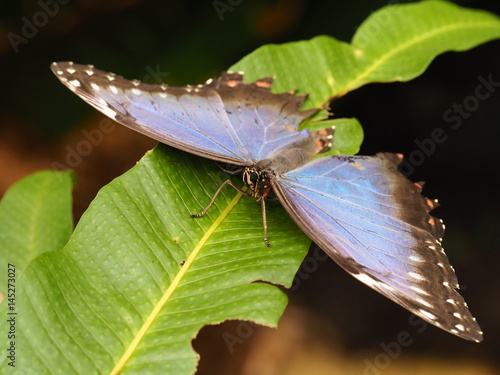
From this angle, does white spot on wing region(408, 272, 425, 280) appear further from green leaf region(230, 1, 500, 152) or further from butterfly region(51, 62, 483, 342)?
green leaf region(230, 1, 500, 152)

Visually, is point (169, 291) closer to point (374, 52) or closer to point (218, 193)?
point (218, 193)

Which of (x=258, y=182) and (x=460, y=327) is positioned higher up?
(x=258, y=182)

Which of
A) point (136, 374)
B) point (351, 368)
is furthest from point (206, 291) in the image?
point (351, 368)

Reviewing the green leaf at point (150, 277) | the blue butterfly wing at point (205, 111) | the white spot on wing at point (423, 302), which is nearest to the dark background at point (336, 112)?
the blue butterfly wing at point (205, 111)

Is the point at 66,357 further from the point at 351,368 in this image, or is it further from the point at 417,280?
the point at 351,368

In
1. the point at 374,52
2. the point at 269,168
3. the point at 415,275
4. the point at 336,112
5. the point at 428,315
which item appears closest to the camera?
the point at 428,315

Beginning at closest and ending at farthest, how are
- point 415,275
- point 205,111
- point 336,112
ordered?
point 415,275 → point 205,111 → point 336,112

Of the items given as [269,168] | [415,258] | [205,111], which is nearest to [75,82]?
[205,111]

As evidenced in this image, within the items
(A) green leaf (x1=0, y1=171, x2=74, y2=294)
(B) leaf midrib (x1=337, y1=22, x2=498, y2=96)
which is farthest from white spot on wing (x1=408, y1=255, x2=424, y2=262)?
(A) green leaf (x1=0, y1=171, x2=74, y2=294)
